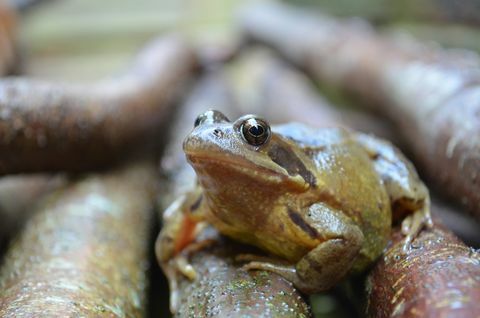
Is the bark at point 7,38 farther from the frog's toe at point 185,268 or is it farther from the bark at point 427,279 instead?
the bark at point 427,279

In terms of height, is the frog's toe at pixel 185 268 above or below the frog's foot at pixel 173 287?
above

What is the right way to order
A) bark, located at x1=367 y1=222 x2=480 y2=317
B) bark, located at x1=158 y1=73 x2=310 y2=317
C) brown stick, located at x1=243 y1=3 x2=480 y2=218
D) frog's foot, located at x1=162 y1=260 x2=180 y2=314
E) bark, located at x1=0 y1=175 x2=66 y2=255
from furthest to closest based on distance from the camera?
bark, located at x1=0 y1=175 x2=66 y2=255
brown stick, located at x1=243 y1=3 x2=480 y2=218
frog's foot, located at x1=162 y1=260 x2=180 y2=314
bark, located at x1=158 y1=73 x2=310 y2=317
bark, located at x1=367 y1=222 x2=480 y2=317

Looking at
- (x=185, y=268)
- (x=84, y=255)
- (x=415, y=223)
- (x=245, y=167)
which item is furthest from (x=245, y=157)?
(x=84, y=255)

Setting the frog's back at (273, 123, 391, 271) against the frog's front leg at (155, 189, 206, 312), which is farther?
the frog's front leg at (155, 189, 206, 312)

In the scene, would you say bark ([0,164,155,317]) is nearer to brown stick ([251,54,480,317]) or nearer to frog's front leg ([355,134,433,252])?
brown stick ([251,54,480,317])

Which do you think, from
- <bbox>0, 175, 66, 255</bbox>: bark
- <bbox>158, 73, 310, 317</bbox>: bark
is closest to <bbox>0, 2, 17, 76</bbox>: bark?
<bbox>0, 175, 66, 255</bbox>: bark

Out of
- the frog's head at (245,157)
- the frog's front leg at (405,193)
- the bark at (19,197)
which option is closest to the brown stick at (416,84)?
the frog's front leg at (405,193)

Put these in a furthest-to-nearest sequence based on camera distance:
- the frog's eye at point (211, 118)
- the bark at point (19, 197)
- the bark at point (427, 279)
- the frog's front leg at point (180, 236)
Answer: the bark at point (19, 197) < the frog's front leg at point (180, 236) < the frog's eye at point (211, 118) < the bark at point (427, 279)
